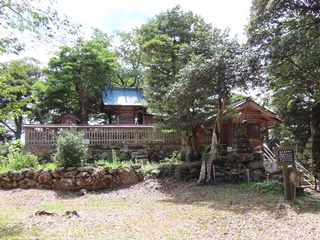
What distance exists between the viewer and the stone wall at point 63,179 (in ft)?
34.8

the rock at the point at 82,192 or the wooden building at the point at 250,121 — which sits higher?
the wooden building at the point at 250,121

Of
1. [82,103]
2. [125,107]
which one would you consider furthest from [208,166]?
[82,103]

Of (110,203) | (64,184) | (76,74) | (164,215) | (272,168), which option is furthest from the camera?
(76,74)

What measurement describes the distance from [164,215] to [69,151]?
5.92 meters

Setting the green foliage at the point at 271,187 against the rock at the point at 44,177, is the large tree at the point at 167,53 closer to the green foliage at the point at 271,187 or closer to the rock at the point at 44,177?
the green foliage at the point at 271,187

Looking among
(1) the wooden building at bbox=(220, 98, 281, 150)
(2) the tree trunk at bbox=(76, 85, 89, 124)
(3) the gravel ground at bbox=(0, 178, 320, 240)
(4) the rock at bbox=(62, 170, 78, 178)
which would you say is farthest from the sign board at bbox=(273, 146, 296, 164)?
(2) the tree trunk at bbox=(76, 85, 89, 124)

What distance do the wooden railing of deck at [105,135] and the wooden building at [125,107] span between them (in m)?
6.10

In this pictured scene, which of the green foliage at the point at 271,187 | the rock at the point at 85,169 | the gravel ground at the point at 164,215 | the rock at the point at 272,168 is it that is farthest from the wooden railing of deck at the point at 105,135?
the green foliage at the point at 271,187

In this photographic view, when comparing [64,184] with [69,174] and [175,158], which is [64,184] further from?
[175,158]

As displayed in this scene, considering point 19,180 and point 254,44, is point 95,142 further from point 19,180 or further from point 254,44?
point 254,44

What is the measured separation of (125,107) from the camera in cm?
2150

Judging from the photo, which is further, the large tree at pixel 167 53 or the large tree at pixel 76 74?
the large tree at pixel 76 74

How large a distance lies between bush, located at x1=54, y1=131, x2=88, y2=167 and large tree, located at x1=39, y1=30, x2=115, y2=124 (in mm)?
10673

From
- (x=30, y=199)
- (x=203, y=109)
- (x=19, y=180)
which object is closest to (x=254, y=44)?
(x=203, y=109)
